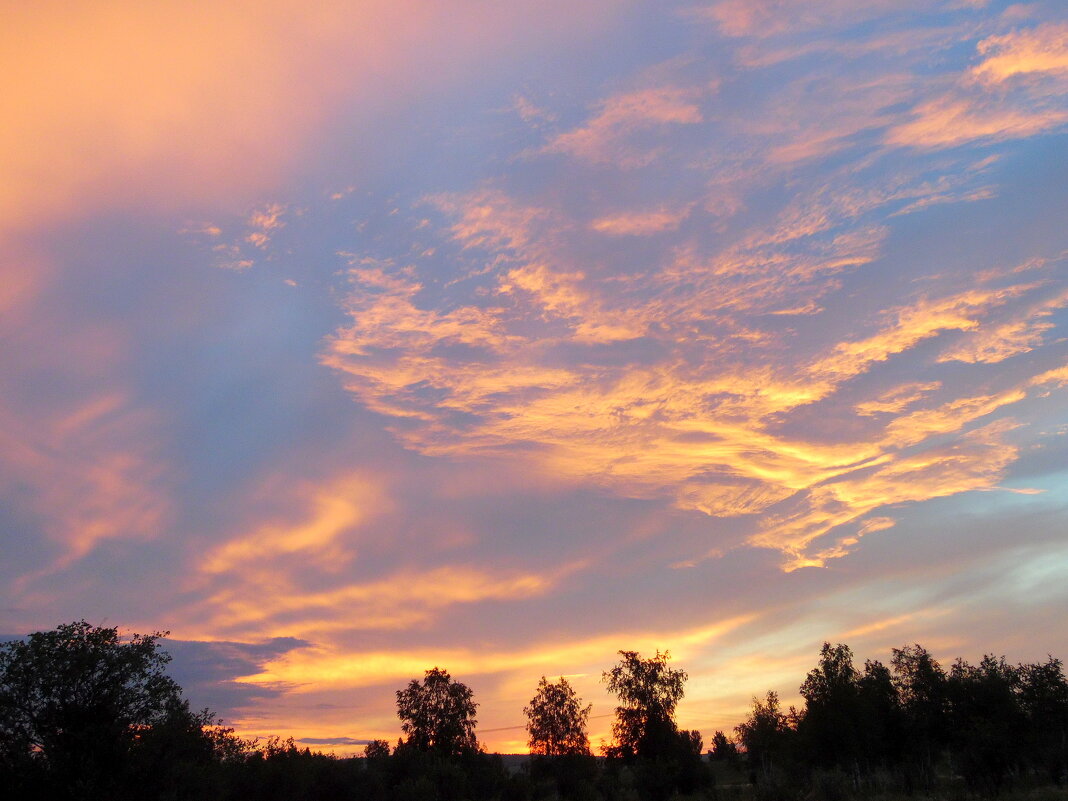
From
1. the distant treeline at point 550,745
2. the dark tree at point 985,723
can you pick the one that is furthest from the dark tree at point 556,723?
the dark tree at point 985,723

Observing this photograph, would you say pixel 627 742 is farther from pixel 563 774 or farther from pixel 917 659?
pixel 917 659

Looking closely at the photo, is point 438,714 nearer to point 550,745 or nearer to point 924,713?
point 550,745

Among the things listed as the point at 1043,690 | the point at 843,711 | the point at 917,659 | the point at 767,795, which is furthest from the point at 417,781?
the point at 1043,690

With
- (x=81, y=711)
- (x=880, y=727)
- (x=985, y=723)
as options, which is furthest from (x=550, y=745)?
(x=81, y=711)

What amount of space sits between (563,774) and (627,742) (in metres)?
8.64

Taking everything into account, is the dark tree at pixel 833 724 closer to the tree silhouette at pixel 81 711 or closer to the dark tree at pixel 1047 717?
the dark tree at pixel 1047 717

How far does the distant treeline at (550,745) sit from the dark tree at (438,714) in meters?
0.17

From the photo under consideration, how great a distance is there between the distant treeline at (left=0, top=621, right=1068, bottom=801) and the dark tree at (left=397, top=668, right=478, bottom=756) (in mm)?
167

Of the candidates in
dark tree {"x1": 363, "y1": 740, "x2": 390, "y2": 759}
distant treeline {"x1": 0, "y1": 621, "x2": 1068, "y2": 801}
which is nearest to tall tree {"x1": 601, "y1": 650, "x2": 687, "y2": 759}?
distant treeline {"x1": 0, "y1": 621, "x2": 1068, "y2": 801}

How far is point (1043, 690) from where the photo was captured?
66312 mm

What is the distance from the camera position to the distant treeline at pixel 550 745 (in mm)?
35656

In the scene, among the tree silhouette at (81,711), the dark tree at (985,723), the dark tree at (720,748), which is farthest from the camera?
the dark tree at (720,748)

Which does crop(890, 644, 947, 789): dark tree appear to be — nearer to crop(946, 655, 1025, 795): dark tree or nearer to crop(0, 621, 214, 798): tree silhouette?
crop(946, 655, 1025, 795): dark tree

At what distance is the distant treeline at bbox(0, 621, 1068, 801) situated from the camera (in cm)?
3566
